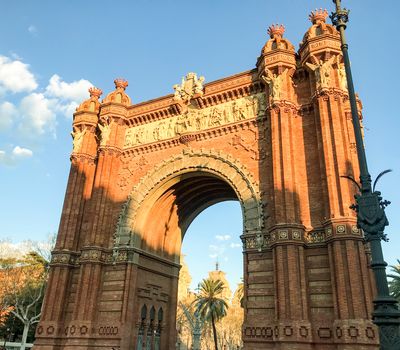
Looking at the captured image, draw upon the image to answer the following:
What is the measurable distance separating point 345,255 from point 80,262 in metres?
14.4

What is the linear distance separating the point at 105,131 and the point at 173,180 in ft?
19.7

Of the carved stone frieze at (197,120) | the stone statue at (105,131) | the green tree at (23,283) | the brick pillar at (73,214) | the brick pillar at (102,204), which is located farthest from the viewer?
the green tree at (23,283)

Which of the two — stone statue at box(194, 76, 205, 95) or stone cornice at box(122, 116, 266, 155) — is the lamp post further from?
stone statue at box(194, 76, 205, 95)

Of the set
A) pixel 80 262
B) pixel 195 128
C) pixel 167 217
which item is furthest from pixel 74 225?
pixel 195 128

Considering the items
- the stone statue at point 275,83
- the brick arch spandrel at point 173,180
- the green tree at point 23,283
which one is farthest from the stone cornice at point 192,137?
the green tree at point 23,283

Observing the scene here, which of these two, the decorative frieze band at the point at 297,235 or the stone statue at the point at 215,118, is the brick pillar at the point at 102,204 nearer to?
the stone statue at the point at 215,118

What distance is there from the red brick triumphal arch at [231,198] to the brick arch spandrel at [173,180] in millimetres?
65

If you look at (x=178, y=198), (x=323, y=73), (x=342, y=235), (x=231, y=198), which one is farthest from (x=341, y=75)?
(x=178, y=198)

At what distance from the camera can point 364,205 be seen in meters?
8.17

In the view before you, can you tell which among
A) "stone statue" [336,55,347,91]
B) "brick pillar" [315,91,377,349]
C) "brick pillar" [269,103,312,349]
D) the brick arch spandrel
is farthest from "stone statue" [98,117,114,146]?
"stone statue" [336,55,347,91]

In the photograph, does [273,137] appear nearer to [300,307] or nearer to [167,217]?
[300,307]

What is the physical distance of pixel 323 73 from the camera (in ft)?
59.7

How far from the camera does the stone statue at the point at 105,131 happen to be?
24203mm

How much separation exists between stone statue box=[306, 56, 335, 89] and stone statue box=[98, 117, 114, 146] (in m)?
13.2
